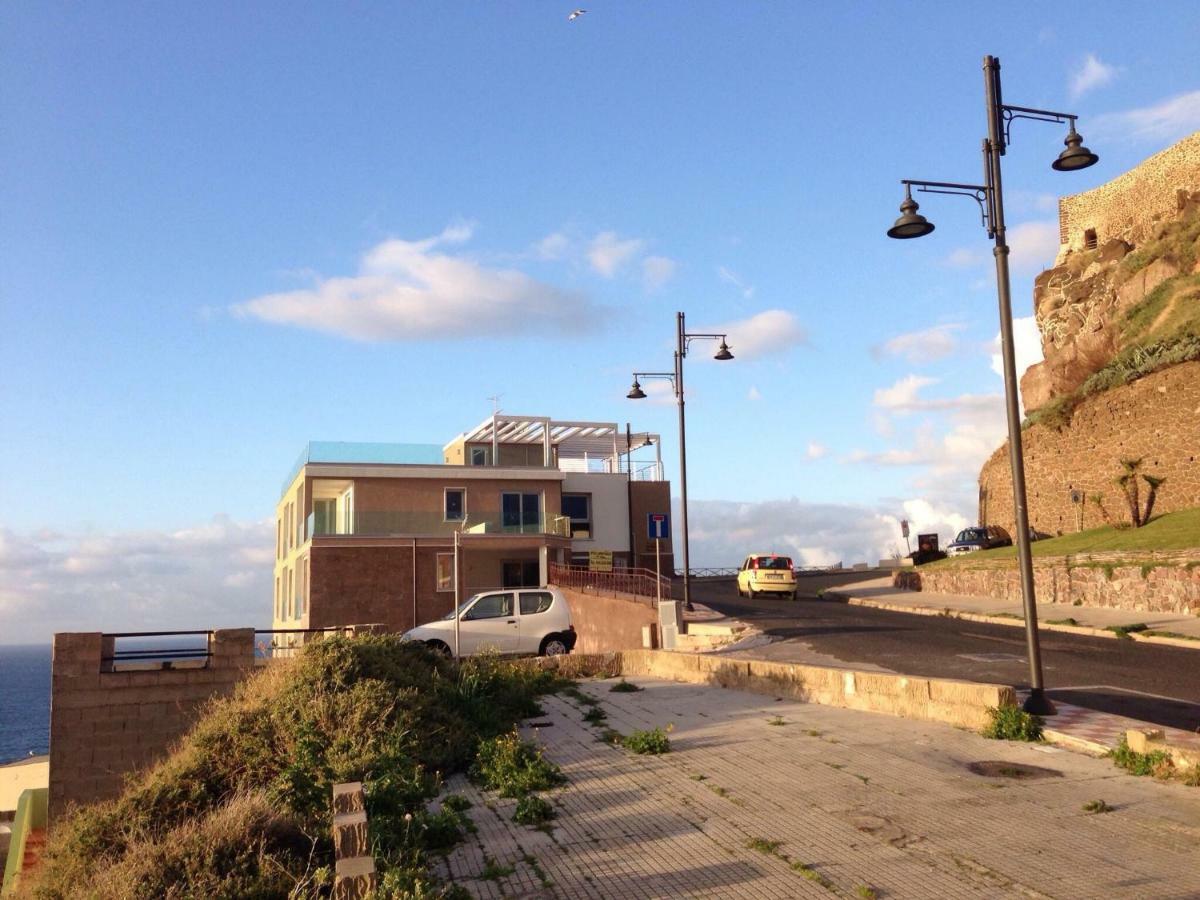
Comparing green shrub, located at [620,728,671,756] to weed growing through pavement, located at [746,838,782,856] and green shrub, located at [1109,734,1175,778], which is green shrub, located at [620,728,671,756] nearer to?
weed growing through pavement, located at [746,838,782,856]

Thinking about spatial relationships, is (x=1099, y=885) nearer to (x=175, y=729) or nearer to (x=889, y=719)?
(x=889, y=719)

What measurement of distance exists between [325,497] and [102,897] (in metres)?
38.9

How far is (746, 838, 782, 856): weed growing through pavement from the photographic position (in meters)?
6.97

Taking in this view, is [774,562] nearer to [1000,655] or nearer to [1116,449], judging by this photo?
[1116,449]

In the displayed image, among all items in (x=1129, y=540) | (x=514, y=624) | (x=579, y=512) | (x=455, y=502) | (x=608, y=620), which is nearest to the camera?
(x=514, y=624)

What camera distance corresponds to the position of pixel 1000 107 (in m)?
12.0

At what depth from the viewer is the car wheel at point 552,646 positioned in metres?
24.2

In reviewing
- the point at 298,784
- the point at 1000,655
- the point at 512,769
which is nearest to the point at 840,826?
→ the point at 512,769

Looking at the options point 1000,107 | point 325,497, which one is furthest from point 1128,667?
point 325,497

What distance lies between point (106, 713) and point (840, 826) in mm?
17414

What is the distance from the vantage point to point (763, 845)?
705cm

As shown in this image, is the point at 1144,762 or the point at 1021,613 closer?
the point at 1144,762

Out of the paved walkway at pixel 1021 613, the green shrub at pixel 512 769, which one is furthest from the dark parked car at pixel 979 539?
the green shrub at pixel 512 769

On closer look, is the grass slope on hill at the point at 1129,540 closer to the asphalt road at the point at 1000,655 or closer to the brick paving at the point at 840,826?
the asphalt road at the point at 1000,655
